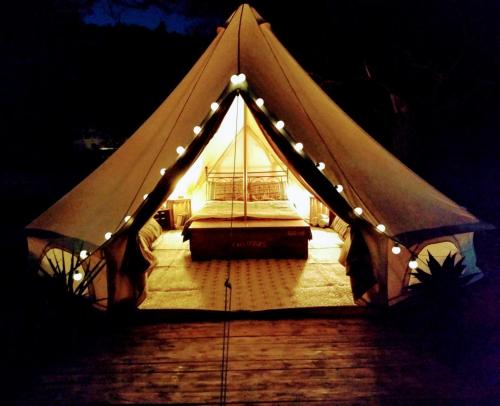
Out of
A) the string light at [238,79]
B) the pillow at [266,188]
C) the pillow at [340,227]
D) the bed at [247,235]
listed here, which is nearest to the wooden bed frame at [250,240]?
the bed at [247,235]

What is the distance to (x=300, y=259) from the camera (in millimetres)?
4168

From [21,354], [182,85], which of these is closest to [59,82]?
[182,85]

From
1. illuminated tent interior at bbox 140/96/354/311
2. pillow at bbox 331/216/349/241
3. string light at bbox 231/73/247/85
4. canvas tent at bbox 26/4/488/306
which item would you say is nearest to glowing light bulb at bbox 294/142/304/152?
canvas tent at bbox 26/4/488/306

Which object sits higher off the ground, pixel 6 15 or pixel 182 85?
pixel 6 15

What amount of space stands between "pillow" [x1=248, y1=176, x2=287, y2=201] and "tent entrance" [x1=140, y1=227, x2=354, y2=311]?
1.23 m

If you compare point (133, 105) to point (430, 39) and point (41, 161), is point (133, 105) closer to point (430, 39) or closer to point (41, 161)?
point (41, 161)

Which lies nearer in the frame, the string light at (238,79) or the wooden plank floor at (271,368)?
the wooden plank floor at (271,368)

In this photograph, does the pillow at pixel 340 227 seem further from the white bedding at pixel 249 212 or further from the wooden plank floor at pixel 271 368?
the wooden plank floor at pixel 271 368

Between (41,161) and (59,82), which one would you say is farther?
(41,161)

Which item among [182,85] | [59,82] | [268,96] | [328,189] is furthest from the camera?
[59,82]

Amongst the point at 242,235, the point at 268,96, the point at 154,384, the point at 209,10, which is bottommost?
the point at 154,384

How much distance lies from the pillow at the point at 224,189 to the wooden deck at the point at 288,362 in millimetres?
2716

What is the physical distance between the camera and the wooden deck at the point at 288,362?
2154mm

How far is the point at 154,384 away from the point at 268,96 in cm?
221
